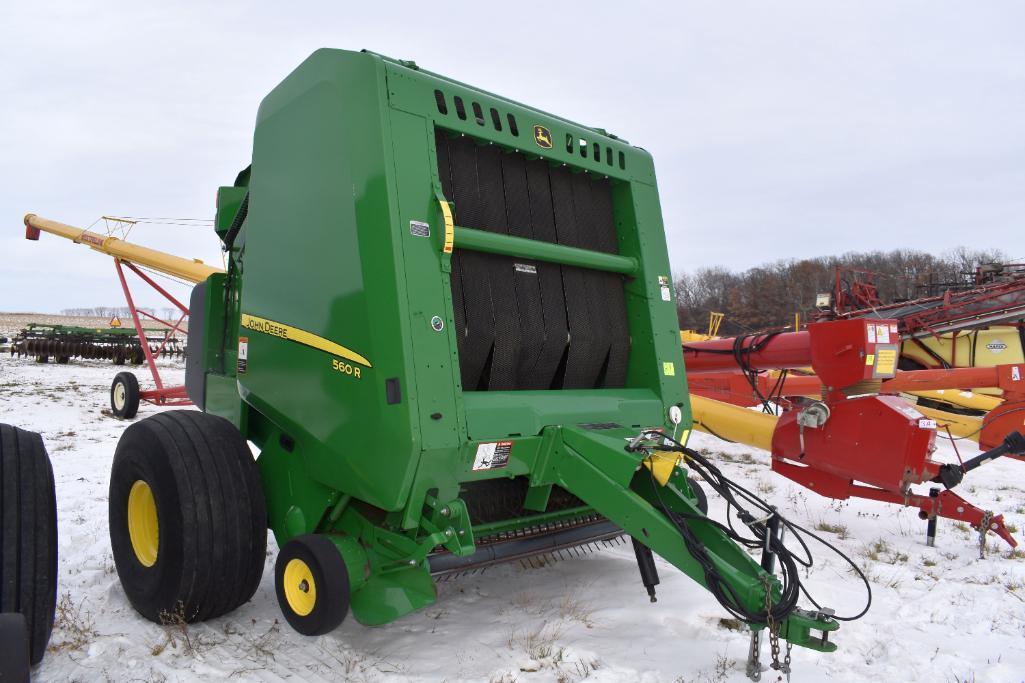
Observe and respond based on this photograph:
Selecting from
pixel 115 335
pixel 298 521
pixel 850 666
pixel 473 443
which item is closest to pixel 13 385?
pixel 115 335

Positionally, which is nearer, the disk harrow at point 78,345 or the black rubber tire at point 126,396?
the black rubber tire at point 126,396

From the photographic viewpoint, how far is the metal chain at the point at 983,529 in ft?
14.7

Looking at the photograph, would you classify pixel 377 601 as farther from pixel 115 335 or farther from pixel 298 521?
pixel 115 335

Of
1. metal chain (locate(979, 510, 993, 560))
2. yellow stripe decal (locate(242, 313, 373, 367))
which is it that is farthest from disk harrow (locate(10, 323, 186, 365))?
metal chain (locate(979, 510, 993, 560))

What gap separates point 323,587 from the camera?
2.86m

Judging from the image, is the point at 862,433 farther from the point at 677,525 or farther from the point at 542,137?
the point at 542,137

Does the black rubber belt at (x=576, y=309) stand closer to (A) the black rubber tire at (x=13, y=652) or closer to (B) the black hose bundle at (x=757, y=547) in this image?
(B) the black hose bundle at (x=757, y=547)

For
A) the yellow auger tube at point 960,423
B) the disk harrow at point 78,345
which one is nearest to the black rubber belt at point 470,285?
the yellow auger tube at point 960,423

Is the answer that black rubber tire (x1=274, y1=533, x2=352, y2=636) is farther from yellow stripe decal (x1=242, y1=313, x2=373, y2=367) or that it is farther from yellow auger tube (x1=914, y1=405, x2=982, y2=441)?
yellow auger tube (x1=914, y1=405, x2=982, y2=441)

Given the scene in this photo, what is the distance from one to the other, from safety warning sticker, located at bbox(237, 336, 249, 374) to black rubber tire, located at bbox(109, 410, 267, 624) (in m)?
0.38

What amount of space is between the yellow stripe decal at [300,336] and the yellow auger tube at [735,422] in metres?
3.43

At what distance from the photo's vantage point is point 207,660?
294 centimetres

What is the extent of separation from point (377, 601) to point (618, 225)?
245 cm

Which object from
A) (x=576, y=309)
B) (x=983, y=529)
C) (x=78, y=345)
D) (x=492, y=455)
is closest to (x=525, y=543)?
(x=492, y=455)
